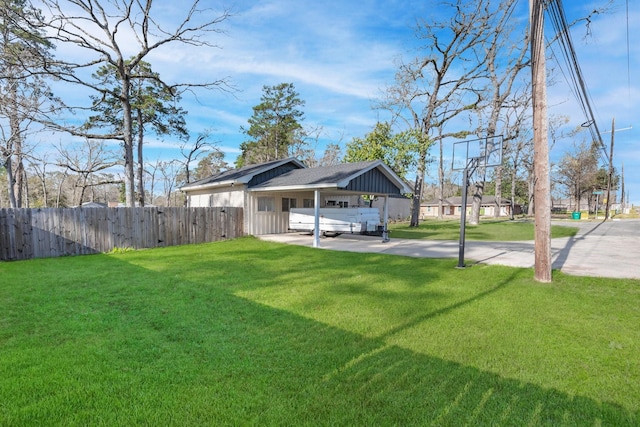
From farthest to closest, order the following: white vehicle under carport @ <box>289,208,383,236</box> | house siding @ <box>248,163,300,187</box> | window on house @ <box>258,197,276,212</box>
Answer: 1. window on house @ <box>258,197,276,212</box>
2. house siding @ <box>248,163,300,187</box>
3. white vehicle under carport @ <box>289,208,383,236</box>

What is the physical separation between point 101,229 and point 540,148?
12.1 metres

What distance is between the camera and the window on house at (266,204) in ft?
46.9

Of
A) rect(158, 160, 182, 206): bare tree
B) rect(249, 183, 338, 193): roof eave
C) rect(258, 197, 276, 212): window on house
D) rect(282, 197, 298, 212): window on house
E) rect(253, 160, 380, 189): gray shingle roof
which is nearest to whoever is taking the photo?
rect(249, 183, 338, 193): roof eave

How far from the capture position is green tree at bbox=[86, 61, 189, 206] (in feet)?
60.6

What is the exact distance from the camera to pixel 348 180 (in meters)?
10.6

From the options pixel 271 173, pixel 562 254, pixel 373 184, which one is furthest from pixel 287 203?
pixel 562 254

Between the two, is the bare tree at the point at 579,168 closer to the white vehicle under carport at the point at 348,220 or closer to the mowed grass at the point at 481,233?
the mowed grass at the point at 481,233

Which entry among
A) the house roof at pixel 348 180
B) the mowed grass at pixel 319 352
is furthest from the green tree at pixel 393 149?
the mowed grass at pixel 319 352

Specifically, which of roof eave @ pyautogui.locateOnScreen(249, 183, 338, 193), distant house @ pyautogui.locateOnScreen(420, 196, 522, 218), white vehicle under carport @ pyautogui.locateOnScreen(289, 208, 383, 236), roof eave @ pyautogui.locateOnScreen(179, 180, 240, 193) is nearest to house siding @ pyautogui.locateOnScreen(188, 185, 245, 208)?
roof eave @ pyautogui.locateOnScreen(179, 180, 240, 193)

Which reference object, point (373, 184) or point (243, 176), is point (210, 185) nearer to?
point (243, 176)

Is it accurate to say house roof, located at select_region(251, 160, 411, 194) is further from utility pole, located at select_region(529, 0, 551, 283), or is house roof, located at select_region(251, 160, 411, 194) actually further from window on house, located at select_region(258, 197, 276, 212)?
utility pole, located at select_region(529, 0, 551, 283)

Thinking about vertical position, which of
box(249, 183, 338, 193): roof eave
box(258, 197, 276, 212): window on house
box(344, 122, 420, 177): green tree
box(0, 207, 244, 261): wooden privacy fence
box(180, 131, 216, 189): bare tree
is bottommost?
box(0, 207, 244, 261): wooden privacy fence

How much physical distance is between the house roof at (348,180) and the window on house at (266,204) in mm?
869

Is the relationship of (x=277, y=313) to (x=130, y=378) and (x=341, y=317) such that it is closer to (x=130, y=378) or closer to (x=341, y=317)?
(x=341, y=317)
